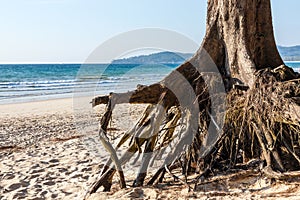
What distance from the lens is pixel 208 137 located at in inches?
168

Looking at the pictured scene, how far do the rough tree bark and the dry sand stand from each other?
11.2 inches

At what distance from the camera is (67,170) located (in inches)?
212

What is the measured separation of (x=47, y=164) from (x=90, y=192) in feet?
6.41

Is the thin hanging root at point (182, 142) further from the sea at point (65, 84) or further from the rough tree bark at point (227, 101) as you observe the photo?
the sea at point (65, 84)

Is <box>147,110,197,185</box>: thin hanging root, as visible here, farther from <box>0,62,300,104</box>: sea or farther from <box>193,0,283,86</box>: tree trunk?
<box>0,62,300,104</box>: sea

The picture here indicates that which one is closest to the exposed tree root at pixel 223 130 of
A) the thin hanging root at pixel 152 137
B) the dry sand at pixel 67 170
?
the thin hanging root at pixel 152 137

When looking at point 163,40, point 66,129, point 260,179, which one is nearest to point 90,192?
point 260,179

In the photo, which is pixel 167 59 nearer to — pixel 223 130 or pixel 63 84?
pixel 223 130

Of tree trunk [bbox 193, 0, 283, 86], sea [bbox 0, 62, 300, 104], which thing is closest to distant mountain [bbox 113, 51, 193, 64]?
tree trunk [bbox 193, 0, 283, 86]

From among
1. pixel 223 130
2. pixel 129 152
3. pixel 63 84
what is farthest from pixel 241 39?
pixel 63 84

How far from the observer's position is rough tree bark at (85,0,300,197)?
12.4 feet

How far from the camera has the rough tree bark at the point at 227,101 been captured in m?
3.79

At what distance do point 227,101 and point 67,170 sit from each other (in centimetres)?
272

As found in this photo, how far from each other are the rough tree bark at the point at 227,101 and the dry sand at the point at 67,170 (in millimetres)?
284
